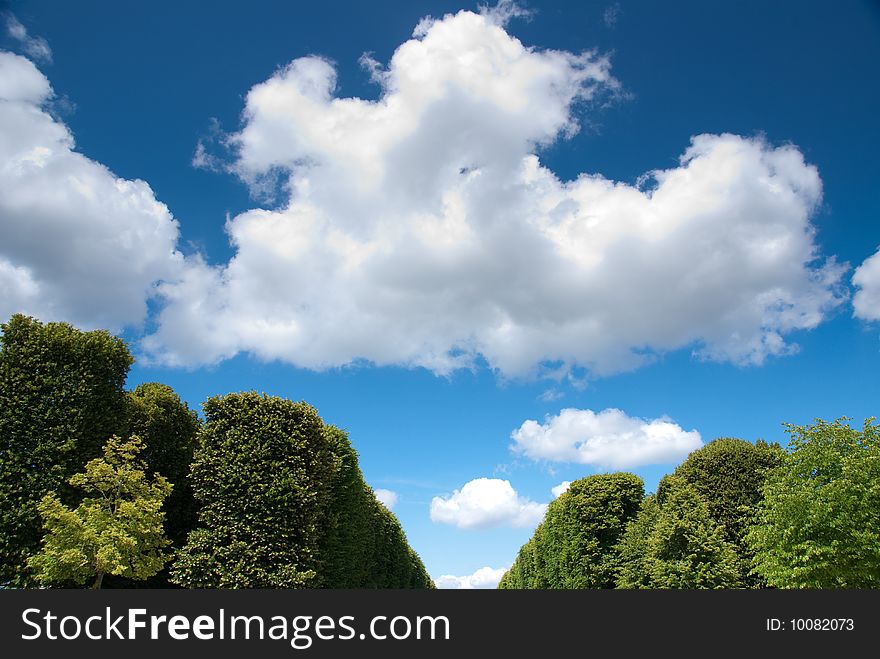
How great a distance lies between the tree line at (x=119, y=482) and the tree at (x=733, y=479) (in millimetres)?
31928

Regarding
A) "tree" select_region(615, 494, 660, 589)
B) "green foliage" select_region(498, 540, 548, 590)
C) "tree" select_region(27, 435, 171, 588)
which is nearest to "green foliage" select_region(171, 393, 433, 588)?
"tree" select_region(27, 435, 171, 588)

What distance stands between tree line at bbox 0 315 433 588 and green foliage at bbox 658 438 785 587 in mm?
32045

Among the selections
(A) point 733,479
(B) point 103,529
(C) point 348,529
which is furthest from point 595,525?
(B) point 103,529

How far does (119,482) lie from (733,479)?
4641 cm

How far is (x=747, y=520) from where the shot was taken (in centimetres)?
4956

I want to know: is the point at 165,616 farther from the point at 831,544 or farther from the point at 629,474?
the point at 629,474

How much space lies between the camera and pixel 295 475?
1503 inches

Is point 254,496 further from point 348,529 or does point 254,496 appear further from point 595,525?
point 595,525

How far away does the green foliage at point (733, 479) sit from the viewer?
51.1 m

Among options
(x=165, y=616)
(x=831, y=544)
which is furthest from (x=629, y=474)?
(x=165, y=616)

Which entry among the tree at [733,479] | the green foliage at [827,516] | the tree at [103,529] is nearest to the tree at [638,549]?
the tree at [733,479]

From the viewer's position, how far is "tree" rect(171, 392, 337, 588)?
35.6 m

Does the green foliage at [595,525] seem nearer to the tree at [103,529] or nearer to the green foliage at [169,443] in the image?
the green foliage at [169,443]

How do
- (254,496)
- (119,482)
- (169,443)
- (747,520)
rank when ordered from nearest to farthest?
(119,482) < (254,496) < (169,443) < (747,520)
